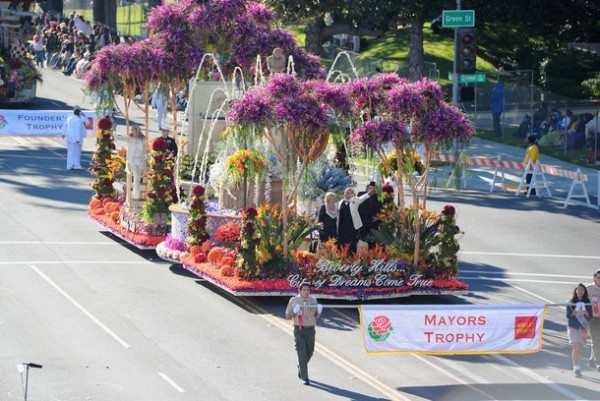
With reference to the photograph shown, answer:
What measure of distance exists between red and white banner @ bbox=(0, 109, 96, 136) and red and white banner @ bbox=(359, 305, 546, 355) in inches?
1064

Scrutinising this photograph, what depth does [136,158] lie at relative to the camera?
30.4 metres

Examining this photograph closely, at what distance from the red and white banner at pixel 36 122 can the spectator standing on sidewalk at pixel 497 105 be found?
13.7 m

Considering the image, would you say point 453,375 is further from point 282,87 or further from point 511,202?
point 511,202

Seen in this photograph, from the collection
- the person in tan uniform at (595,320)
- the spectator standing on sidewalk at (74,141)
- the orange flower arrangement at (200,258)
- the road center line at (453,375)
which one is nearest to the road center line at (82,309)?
the orange flower arrangement at (200,258)

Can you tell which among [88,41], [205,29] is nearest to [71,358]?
[205,29]

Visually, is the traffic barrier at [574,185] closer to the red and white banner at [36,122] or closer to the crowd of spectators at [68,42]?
Answer: the red and white banner at [36,122]

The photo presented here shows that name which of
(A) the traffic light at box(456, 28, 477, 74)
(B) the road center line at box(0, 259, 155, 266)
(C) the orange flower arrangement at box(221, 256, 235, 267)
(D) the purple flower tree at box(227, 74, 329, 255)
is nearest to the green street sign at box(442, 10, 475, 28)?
(A) the traffic light at box(456, 28, 477, 74)

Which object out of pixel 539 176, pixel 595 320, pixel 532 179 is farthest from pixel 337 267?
pixel 539 176

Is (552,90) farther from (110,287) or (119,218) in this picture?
(110,287)

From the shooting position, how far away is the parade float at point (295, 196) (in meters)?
24.3

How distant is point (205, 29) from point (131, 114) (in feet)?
60.4

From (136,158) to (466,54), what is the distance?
13163 millimetres

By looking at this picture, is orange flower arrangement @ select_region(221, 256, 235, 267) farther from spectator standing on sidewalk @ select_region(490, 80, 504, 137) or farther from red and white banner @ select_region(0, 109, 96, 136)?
spectator standing on sidewalk @ select_region(490, 80, 504, 137)

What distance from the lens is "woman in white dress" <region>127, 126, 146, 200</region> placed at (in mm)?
30109
